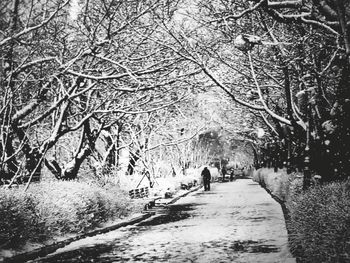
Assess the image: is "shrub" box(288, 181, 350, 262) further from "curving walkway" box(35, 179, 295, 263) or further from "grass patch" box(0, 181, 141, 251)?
"grass patch" box(0, 181, 141, 251)

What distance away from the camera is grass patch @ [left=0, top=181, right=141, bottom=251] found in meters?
9.90

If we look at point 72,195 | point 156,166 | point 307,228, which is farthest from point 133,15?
point 156,166

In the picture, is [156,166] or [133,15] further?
[156,166]

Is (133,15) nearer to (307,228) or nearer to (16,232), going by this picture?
(16,232)

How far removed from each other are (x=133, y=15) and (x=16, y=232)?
7500mm

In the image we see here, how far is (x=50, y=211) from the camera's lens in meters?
11.7

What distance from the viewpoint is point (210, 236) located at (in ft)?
42.0

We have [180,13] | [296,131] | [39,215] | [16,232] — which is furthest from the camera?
[296,131]

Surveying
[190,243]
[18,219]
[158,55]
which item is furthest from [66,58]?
[190,243]

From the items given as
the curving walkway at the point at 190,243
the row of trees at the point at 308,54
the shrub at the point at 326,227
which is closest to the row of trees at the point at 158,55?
the row of trees at the point at 308,54

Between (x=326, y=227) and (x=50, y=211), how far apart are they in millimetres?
7626

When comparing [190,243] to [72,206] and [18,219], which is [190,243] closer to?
[72,206]

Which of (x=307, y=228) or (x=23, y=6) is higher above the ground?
(x=23, y=6)

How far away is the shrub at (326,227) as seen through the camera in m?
5.73
